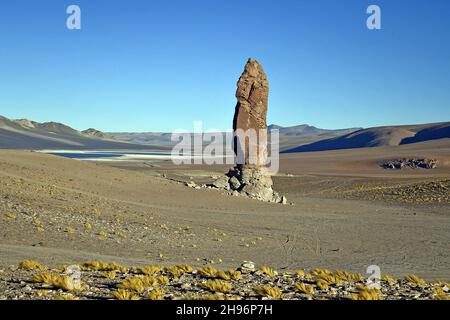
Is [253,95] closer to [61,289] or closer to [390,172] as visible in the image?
[61,289]

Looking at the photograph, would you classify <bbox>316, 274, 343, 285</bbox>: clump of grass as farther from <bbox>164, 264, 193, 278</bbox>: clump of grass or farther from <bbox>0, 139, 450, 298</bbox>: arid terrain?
<bbox>0, 139, 450, 298</bbox>: arid terrain

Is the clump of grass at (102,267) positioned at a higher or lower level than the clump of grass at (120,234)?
higher

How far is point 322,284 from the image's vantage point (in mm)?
10031

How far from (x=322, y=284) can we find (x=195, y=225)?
12.9 meters

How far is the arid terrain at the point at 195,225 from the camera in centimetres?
1564

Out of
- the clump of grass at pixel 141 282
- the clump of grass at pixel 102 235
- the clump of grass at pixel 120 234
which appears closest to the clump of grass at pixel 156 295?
the clump of grass at pixel 141 282

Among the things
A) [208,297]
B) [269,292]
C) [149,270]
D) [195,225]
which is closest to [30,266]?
[149,270]

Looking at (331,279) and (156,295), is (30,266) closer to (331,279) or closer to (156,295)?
(156,295)

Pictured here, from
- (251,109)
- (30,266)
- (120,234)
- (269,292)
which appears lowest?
(120,234)

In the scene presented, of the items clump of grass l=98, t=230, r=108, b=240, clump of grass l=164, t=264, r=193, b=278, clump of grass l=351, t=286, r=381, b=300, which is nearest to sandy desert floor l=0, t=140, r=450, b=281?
clump of grass l=98, t=230, r=108, b=240

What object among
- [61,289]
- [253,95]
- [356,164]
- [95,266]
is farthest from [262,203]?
[356,164]

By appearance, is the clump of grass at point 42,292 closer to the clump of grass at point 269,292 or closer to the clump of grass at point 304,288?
the clump of grass at point 269,292

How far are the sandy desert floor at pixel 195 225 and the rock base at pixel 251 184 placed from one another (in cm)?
257

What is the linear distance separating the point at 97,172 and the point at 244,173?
11.7 m
